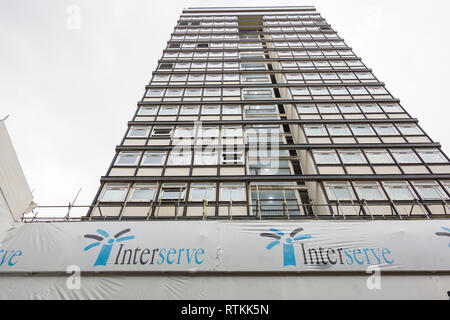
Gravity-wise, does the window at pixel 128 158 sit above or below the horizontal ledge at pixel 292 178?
above

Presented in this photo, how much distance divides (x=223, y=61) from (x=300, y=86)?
34.4ft

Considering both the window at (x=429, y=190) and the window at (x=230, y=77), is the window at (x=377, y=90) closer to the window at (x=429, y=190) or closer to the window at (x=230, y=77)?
the window at (x=429, y=190)

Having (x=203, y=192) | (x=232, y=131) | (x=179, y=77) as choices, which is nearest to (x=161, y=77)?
(x=179, y=77)

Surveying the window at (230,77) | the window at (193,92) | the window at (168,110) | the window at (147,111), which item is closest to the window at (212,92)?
the window at (193,92)

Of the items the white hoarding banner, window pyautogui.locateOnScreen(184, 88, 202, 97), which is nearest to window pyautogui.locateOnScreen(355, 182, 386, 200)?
the white hoarding banner

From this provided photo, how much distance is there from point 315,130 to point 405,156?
6.18 metres

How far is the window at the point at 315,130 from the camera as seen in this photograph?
731 inches

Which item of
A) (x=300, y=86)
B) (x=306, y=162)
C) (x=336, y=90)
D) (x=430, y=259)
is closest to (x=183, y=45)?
(x=300, y=86)

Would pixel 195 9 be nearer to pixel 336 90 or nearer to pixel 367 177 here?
pixel 336 90

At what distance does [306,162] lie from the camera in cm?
1747

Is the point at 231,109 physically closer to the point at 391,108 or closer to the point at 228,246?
the point at 391,108

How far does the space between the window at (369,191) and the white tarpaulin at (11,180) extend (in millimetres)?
17693

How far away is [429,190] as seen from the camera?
46.9 feet
